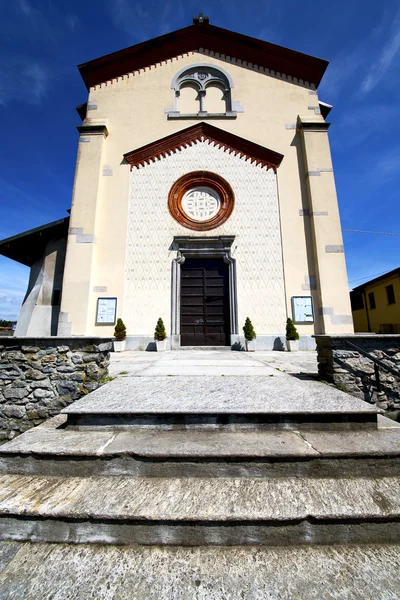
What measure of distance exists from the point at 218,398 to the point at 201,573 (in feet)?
4.75

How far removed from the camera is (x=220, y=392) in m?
2.92

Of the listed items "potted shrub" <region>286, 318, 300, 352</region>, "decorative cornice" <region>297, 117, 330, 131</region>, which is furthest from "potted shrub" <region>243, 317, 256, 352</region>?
"decorative cornice" <region>297, 117, 330, 131</region>

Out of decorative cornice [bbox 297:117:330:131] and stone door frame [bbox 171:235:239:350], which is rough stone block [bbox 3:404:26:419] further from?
decorative cornice [bbox 297:117:330:131]

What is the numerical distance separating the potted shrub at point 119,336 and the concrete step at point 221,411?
560cm

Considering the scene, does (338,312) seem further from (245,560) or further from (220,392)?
(245,560)

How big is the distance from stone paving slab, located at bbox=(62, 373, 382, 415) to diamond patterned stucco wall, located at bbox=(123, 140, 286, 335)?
5410mm

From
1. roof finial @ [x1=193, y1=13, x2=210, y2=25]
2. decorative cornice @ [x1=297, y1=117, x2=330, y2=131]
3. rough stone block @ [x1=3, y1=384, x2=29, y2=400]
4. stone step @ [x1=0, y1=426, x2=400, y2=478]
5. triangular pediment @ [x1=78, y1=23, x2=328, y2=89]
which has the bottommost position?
stone step @ [x1=0, y1=426, x2=400, y2=478]

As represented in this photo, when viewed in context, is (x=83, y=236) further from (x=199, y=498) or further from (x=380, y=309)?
(x=380, y=309)

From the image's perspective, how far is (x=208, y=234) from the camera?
369 inches

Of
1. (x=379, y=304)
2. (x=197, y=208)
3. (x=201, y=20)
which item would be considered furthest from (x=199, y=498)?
(x=379, y=304)

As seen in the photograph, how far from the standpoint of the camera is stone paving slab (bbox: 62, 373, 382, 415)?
230 cm

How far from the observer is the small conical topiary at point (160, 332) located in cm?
831

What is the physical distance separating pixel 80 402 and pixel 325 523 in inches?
89.4

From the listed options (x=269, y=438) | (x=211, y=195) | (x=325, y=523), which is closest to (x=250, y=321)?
(x=211, y=195)
